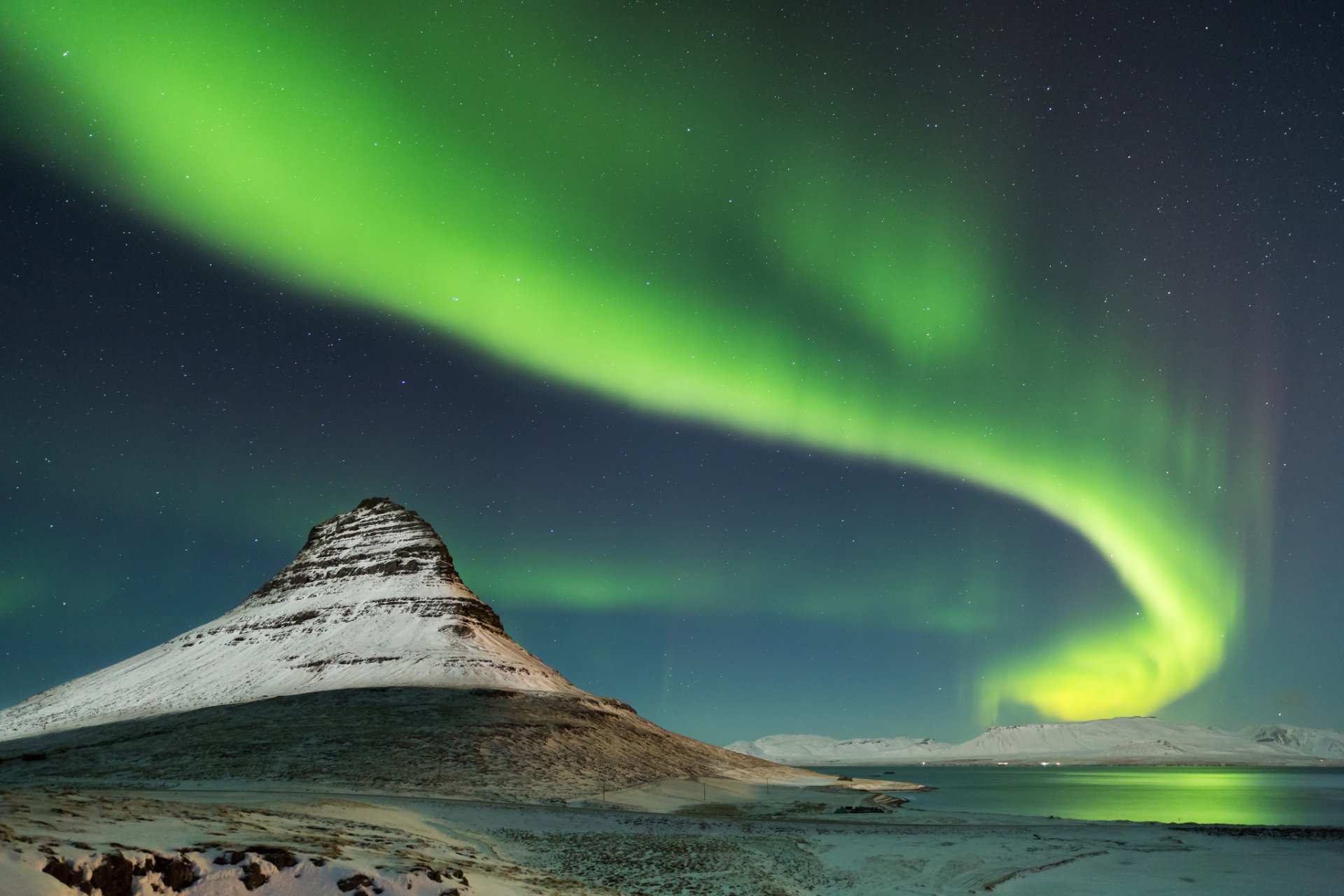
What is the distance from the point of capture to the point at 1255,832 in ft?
145

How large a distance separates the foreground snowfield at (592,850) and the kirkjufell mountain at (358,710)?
22.6 meters

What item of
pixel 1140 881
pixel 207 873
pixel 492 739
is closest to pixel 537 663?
pixel 492 739

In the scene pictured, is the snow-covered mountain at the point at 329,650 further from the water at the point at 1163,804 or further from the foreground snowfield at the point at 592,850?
the foreground snowfield at the point at 592,850

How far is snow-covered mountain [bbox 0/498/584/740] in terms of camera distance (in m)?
114

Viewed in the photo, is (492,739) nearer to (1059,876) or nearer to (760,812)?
(760,812)

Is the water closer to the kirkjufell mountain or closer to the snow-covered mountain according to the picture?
the kirkjufell mountain

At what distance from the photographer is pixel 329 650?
132 m

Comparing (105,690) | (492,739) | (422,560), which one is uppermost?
(422,560)

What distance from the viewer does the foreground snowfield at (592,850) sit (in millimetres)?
13680

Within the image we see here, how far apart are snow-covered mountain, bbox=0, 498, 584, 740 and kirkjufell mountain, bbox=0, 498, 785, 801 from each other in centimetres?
48

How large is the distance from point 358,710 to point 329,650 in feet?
185

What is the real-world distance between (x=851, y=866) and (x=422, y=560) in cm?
16664

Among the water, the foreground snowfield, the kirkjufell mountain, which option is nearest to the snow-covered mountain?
the kirkjufell mountain

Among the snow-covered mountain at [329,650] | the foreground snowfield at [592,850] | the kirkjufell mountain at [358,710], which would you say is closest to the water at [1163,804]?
the foreground snowfield at [592,850]
